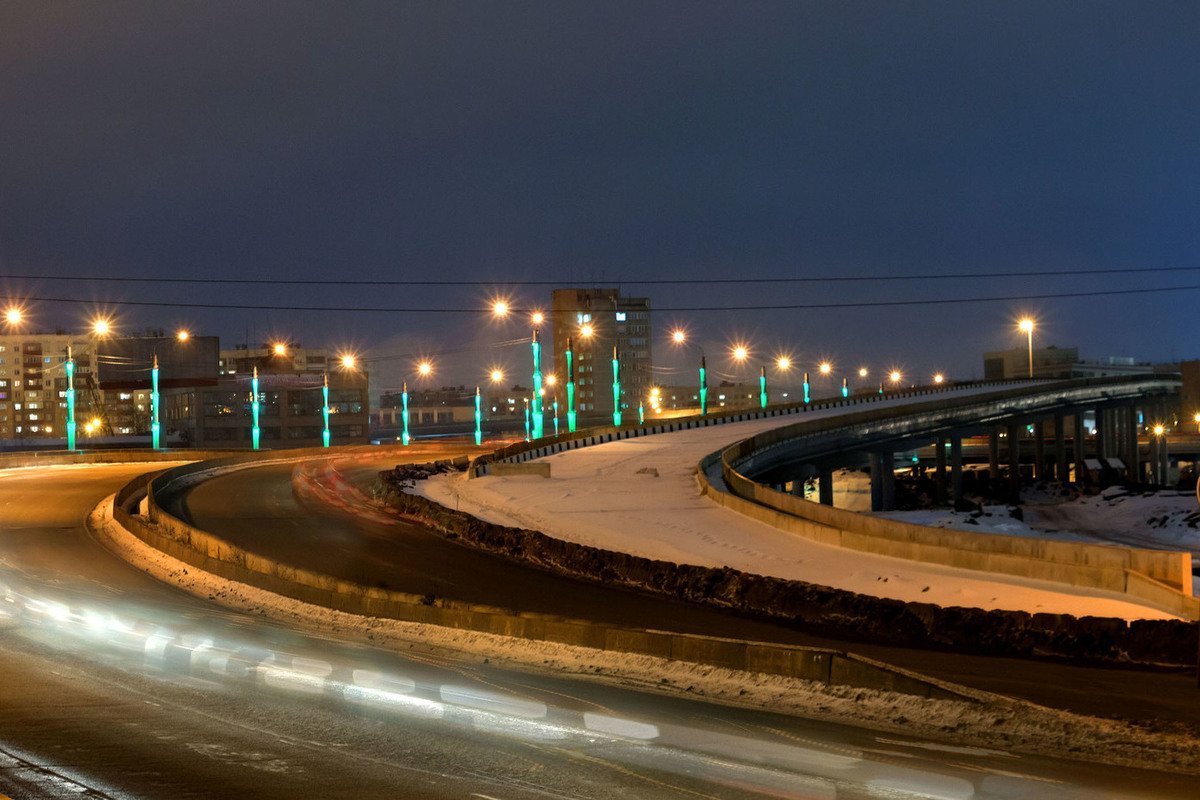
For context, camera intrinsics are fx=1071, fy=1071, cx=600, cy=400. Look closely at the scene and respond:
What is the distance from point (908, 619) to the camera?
1792 cm

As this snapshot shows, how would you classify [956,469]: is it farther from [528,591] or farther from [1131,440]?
[528,591]

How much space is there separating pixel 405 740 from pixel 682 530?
21.9 meters

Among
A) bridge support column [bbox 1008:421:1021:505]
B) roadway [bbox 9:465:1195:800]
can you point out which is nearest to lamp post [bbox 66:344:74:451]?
roadway [bbox 9:465:1195:800]

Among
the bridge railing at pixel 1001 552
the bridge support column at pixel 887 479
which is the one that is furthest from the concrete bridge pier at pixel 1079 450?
the bridge railing at pixel 1001 552

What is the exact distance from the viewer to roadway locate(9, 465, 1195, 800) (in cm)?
989

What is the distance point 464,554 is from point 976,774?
20.2 metres

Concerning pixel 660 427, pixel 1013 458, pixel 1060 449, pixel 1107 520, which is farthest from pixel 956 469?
pixel 660 427

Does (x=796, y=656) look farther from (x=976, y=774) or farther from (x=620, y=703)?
(x=976, y=774)

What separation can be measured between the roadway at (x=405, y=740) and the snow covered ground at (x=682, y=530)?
9519 millimetres

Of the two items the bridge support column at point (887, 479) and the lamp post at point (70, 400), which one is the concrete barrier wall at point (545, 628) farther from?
the bridge support column at point (887, 479)

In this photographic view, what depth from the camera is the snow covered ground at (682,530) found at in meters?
20.8

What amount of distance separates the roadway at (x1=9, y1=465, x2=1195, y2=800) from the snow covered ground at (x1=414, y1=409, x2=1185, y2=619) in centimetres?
→ 952

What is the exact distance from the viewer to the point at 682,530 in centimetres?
3309

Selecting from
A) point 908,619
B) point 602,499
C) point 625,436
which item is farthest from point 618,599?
point 625,436
